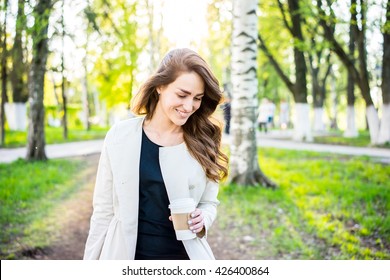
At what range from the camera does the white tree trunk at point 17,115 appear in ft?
31.1

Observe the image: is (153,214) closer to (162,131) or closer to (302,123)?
(162,131)

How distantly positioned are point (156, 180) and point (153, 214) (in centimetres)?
15

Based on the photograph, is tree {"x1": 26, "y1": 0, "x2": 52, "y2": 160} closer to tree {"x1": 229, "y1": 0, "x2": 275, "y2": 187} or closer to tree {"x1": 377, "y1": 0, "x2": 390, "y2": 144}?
tree {"x1": 229, "y1": 0, "x2": 275, "y2": 187}

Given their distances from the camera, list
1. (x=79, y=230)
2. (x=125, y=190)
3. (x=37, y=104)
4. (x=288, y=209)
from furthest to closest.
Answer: (x=37, y=104), (x=288, y=209), (x=79, y=230), (x=125, y=190)

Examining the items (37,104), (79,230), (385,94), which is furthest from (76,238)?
(385,94)

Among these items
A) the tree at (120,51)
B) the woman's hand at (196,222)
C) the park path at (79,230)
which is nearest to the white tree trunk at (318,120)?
the tree at (120,51)

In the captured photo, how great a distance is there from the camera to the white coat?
1.63m

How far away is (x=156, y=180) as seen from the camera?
5.47ft

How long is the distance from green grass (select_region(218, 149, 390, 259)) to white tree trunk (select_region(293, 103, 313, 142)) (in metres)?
3.97

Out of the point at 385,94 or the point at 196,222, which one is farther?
the point at 385,94

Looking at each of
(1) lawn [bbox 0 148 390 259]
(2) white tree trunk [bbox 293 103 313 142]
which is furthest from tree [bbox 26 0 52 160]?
(2) white tree trunk [bbox 293 103 313 142]

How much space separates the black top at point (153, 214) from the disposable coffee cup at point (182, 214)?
0.42 feet
